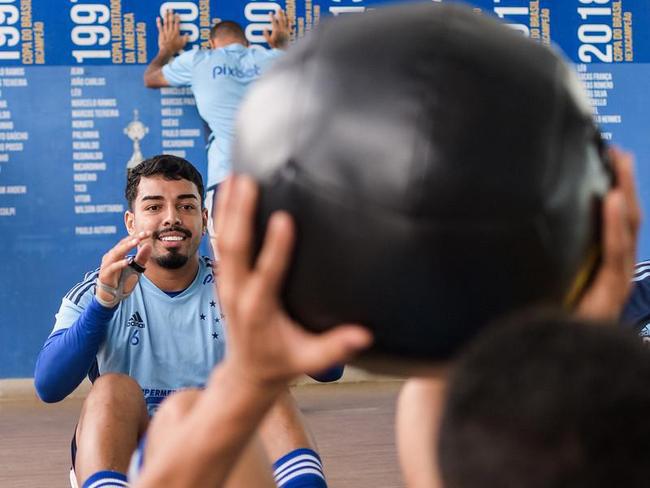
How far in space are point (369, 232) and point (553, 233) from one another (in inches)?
5.4

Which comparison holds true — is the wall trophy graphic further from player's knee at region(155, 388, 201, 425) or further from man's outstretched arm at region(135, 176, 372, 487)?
man's outstretched arm at region(135, 176, 372, 487)

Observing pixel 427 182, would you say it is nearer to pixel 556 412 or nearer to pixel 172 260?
pixel 556 412

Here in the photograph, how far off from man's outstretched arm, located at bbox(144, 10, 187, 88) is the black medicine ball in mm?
3889

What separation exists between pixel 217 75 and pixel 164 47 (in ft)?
1.11

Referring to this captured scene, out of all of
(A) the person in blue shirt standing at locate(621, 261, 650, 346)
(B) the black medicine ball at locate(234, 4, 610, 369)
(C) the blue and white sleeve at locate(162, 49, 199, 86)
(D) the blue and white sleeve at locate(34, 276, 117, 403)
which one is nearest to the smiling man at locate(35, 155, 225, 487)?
(D) the blue and white sleeve at locate(34, 276, 117, 403)

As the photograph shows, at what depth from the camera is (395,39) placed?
0.76 m

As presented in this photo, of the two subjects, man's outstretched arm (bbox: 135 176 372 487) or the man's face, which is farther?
the man's face

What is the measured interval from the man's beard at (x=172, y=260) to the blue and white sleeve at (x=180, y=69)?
2.23m

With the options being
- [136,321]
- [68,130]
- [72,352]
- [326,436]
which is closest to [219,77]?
[68,130]

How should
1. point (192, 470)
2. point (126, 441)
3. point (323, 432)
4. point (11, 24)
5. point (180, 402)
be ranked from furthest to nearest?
1. point (11, 24)
2. point (323, 432)
3. point (126, 441)
4. point (180, 402)
5. point (192, 470)

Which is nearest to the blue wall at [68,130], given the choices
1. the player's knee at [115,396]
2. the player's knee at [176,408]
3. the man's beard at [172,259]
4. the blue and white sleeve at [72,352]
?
the man's beard at [172,259]

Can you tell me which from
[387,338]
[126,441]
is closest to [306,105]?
[387,338]

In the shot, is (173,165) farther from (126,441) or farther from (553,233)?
(553,233)

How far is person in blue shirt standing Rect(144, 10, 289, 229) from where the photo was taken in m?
4.39
